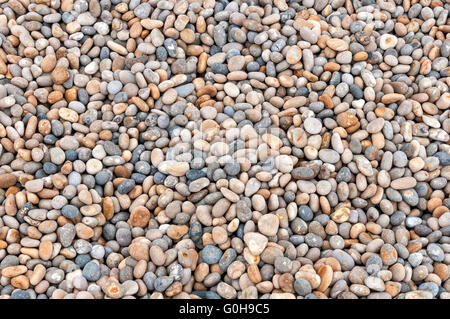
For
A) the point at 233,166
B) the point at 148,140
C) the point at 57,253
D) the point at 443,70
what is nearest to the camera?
the point at 57,253

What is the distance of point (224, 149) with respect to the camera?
1576 mm

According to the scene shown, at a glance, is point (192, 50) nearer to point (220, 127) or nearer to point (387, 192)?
point (220, 127)

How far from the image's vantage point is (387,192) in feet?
5.11

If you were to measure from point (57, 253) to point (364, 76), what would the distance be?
1.28 meters

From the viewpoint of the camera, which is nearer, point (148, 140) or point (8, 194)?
point (8, 194)

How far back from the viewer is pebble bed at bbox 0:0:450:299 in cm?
137

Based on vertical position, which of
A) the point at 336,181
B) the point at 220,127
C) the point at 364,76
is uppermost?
the point at 364,76

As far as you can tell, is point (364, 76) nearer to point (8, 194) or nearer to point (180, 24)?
point (180, 24)

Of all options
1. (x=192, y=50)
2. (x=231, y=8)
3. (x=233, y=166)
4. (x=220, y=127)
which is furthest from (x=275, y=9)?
(x=233, y=166)

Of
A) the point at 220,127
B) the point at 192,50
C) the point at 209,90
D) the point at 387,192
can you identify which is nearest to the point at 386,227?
the point at 387,192

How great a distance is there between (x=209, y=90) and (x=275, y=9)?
0.50 metres

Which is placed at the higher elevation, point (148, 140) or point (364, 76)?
point (364, 76)

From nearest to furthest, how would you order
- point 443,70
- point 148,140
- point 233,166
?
1. point 233,166
2. point 148,140
3. point 443,70

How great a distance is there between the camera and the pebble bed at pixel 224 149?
137 cm
